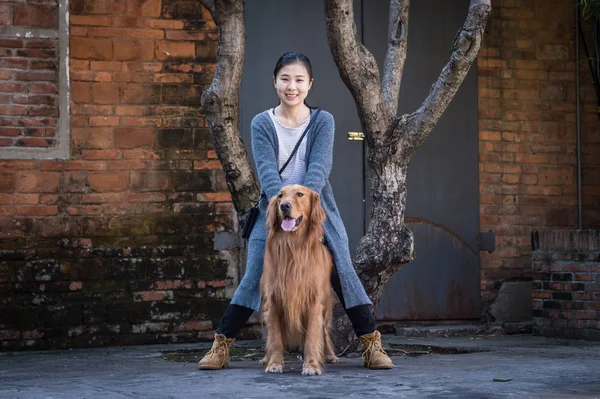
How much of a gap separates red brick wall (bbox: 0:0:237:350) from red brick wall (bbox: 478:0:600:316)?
269cm

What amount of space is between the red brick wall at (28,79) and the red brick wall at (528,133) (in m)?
4.05

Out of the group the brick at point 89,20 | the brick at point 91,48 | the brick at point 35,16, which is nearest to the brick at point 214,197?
the brick at point 91,48

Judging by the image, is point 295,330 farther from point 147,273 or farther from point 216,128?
point 147,273

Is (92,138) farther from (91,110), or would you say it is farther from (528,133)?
(528,133)

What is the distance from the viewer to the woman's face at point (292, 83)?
6109mm

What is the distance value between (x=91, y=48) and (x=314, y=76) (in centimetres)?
203

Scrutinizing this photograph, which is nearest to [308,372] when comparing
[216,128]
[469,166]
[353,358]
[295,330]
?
[295,330]

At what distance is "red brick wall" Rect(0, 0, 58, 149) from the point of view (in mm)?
8188

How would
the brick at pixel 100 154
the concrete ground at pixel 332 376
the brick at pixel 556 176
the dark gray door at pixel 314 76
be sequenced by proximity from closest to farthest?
the concrete ground at pixel 332 376 → the brick at pixel 100 154 → the dark gray door at pixel 314 76 → the brick at pixel 556 176

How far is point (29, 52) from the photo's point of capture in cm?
823

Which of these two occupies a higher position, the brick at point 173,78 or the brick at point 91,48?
the brick at point 91,48

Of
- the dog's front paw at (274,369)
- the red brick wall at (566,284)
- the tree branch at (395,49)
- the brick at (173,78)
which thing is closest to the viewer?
the dog's front paw at (274,369)

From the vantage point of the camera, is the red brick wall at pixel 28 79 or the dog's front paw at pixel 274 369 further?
the red brick wall at pixel 28 79

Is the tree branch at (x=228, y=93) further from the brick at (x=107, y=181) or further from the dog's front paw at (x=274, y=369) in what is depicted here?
the brick at (x=107, y=181)
